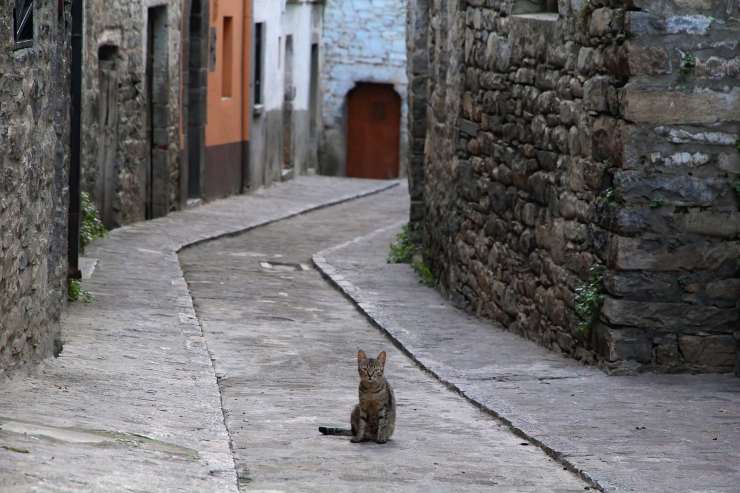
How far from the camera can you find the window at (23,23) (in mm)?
7992

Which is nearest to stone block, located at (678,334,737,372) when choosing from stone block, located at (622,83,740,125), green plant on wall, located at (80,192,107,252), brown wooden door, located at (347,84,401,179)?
stone block, located at (622,83,740,125)

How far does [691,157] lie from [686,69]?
532 millimetres

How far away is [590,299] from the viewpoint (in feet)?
32.9

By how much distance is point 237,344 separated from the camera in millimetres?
11617

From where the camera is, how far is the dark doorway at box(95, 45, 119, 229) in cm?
1903

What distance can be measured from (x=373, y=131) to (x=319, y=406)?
91.7 ft

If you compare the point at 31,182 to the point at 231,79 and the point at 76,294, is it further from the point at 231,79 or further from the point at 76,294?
the point at 231,79

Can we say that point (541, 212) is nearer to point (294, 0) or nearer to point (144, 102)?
point (144, 102)

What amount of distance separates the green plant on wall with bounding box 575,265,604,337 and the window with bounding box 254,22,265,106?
1894 centimetres

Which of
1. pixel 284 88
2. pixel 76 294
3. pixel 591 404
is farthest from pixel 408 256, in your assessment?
pixel 284 88

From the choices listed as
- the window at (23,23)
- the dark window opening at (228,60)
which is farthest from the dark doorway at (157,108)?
the window at (23,23)

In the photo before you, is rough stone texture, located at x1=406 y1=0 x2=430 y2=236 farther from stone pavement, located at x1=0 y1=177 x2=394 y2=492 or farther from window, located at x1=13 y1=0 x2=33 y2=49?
window, located at x1=13 y1=0 x2=33 y2=49

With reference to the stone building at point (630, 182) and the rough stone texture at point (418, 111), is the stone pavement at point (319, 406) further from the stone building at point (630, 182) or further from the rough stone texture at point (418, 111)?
the rough stone texture at point (418, 111)

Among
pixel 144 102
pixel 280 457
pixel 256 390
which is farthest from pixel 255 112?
pixel 280 457
